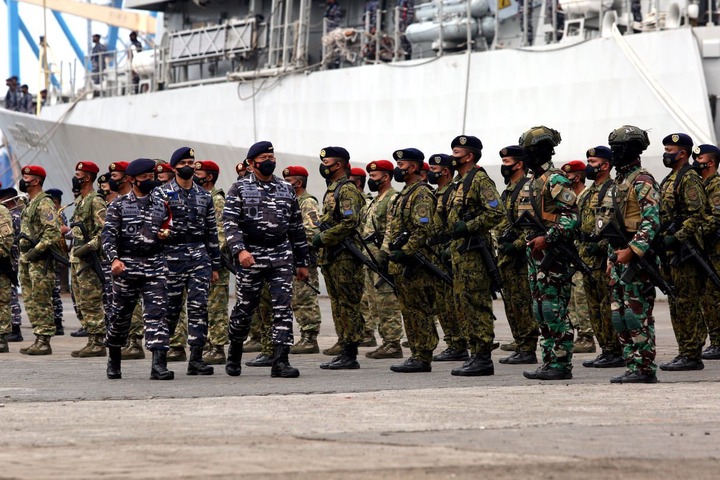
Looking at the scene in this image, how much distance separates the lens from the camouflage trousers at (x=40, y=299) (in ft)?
39.0

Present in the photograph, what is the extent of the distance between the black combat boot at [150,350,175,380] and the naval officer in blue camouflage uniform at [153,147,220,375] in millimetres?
293

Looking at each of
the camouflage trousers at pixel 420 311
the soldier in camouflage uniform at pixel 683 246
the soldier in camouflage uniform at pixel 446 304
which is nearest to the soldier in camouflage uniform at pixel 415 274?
the camouflage trousers at pixel 420 311

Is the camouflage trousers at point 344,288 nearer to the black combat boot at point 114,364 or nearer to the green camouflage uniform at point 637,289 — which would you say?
the black combat boot at point 114,364

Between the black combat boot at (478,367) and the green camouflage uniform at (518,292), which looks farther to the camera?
the green camouflage uniform at (518,292)

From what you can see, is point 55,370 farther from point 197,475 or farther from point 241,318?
point 197,475

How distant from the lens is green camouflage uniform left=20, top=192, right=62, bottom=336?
1186 centimetres

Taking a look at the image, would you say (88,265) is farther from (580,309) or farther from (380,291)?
(580,309)

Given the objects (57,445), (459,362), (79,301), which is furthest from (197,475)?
(79,301)

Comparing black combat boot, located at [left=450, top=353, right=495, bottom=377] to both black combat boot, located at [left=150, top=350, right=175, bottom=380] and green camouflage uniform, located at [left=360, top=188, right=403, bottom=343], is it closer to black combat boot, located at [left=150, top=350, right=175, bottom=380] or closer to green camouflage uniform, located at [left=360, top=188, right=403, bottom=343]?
black combat boot, located at [left=150, top=350, right=175, bottom=380]

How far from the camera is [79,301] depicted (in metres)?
11.6

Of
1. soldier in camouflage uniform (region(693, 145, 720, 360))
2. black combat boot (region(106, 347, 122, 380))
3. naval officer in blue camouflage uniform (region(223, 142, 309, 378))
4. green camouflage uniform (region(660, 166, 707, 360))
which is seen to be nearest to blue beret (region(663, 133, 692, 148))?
green camouflage uniform (region(660, 166, 707, 360))

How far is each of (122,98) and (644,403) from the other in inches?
913

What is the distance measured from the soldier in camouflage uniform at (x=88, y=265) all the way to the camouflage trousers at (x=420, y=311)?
10.4ft

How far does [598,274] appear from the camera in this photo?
1037cm
